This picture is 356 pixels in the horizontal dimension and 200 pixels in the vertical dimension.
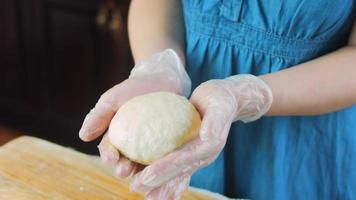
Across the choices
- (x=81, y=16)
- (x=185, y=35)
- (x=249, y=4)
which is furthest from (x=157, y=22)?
(x=81, y=16)

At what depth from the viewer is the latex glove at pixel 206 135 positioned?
0.55 m

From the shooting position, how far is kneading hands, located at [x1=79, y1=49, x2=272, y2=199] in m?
0.55

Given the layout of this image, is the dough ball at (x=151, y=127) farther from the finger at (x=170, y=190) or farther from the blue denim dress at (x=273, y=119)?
the blue denim dress at (x=273, y=119)

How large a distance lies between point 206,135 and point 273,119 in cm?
24

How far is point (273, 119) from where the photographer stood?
2.50 ft

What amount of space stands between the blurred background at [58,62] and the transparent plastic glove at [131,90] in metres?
0.89

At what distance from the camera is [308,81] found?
670 millimetres

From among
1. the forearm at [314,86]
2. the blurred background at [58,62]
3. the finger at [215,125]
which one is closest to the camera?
the finger at [215,125]

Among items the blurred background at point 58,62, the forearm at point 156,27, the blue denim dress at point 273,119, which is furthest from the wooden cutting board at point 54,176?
the blurred background at point 58,62

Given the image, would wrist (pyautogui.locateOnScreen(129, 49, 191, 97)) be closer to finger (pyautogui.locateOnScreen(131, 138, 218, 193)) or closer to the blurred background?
finger (pyautogui.locateOnScreen(131, 138, 218, 193))

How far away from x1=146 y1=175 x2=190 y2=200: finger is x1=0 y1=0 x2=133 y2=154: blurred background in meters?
1.05

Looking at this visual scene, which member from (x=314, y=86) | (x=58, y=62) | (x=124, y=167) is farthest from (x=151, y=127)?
(x=58, y=62)

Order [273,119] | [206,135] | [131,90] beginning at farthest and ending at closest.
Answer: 1. [273,119]
2. [131,90]
3. [206,135]

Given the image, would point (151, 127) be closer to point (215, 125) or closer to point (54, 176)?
point (215, 125)
